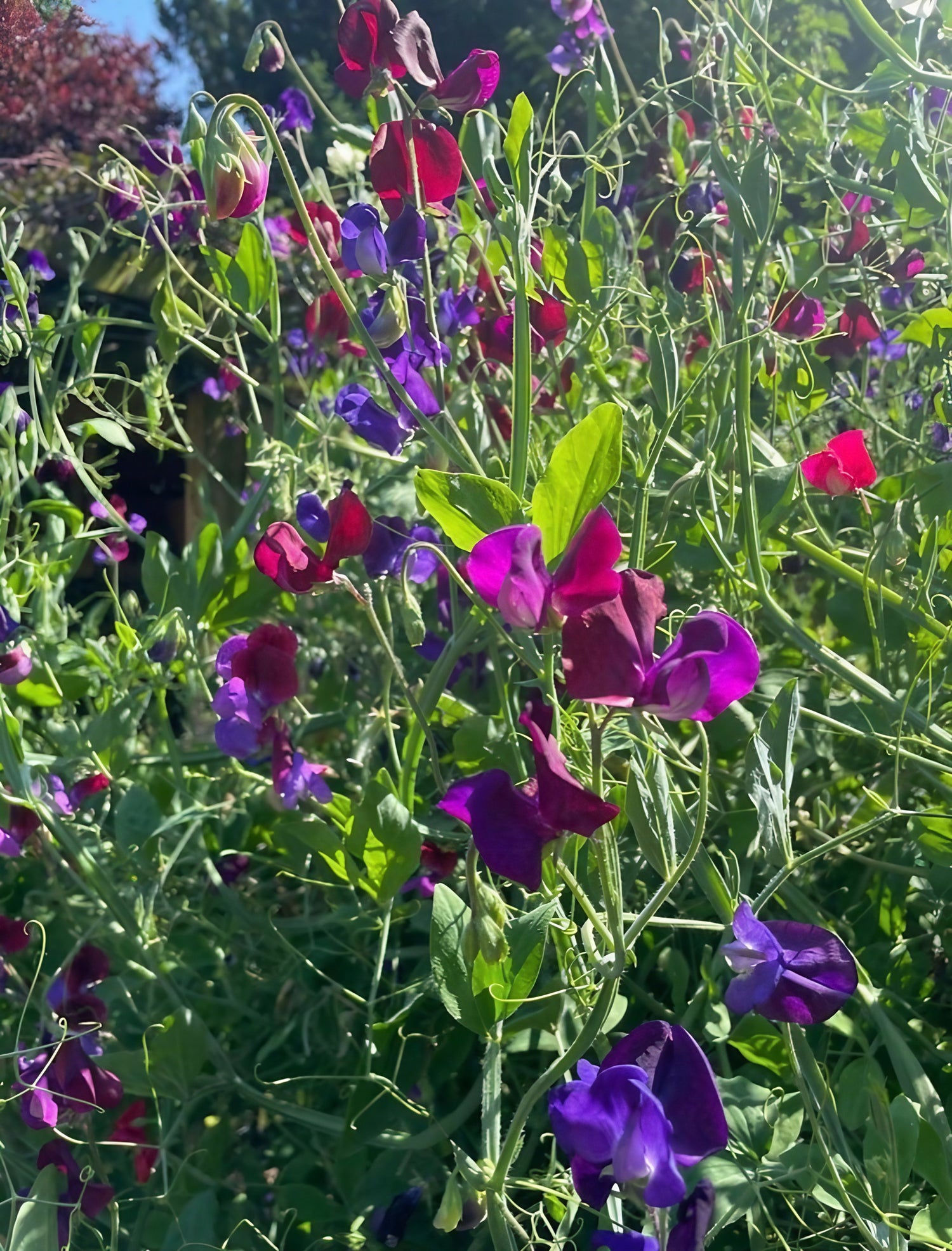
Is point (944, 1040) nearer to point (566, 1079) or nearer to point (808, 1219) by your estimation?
point (808, 1219)

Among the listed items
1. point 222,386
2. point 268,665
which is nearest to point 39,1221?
point 268,665

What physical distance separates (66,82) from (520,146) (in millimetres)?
947

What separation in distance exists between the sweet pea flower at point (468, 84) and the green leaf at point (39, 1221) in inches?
27.9

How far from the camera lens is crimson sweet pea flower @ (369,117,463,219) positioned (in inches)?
25.2

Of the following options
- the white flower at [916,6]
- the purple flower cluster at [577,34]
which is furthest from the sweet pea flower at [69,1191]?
the purple flower cluster at [577,34]

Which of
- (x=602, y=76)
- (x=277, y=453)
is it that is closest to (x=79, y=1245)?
(x=277, y=453)

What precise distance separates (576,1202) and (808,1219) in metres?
0.33

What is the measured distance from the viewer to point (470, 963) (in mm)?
522

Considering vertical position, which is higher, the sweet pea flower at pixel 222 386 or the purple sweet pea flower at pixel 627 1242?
the sweet pea flower at pixel 222 386

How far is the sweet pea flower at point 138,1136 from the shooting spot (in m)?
0.87

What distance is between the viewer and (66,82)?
4.34 ft

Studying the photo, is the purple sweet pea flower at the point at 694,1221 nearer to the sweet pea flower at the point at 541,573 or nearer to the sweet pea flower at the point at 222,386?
the sweet pea flower at the point at 541,573

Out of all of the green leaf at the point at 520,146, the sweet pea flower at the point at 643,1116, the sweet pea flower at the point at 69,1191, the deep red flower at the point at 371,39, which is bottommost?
the sweet pea flower at the point at 69,1191

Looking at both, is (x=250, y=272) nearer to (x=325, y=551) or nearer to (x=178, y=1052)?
(x=325, y=551)
